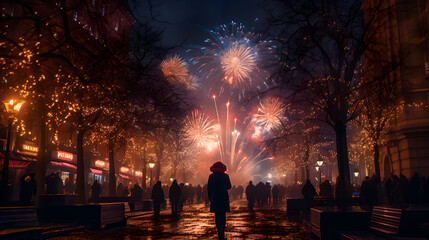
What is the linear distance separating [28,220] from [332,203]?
1518cm

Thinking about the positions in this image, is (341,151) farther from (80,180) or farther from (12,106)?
(80,180)

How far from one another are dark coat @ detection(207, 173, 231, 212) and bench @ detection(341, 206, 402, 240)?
304 centimetres

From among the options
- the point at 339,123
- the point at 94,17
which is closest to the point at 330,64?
the point at 339,123

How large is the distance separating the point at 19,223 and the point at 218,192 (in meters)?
4.80

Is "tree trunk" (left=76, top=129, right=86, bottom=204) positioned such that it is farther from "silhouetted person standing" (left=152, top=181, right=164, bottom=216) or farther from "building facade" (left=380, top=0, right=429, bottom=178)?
"building facade" (left=380, top=0, right=429, bottom=178)

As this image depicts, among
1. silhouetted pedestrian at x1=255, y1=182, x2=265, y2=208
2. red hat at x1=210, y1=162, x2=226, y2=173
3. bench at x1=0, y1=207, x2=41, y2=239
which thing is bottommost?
silhouetted pedestrian at x1=255, y1=182, x2=265, y2=208

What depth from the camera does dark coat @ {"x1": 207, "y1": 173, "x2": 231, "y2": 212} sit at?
1057cm

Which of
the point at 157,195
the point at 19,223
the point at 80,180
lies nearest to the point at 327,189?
the point at 157,195

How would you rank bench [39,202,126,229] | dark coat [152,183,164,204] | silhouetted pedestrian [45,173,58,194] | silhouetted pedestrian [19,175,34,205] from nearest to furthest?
bench [39,202,126,229] < silhouetted pedestrian [19,175,34,205] < silhouetted pedestrian [45,173,58,194] < dark coat [152,183,164,204]

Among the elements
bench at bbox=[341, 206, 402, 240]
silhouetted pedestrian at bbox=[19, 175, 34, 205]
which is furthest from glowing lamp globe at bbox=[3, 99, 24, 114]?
bench at bbox=[341, 206, 402, 240]

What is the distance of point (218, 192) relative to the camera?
1083 centimetres

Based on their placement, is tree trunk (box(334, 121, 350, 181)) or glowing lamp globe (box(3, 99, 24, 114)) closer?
glowing lamp globe (box(3, 99, 24, 114))

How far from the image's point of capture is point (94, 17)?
41.6 feet

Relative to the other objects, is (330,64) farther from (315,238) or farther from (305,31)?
(315,238)
